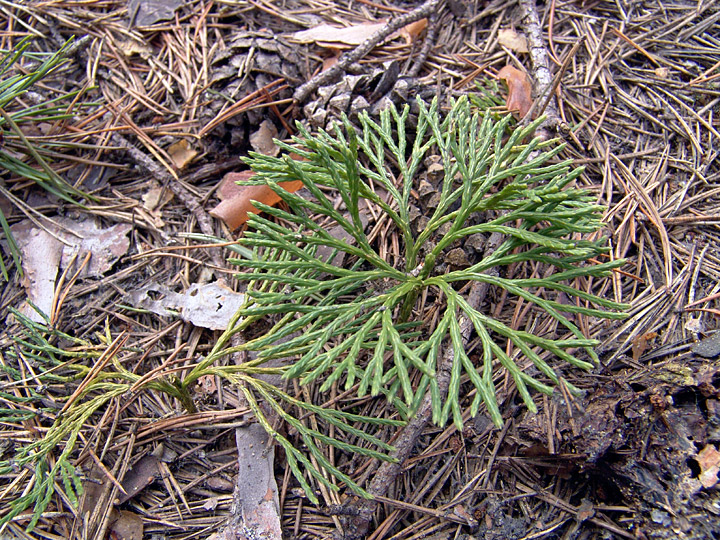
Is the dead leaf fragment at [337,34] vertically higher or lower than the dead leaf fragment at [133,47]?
higher

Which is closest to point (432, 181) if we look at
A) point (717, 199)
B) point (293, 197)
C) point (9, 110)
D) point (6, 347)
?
point (293, 197)

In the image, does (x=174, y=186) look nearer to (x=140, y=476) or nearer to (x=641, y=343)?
(x=140, y=476)

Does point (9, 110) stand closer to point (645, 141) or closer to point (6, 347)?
point (6, 347)

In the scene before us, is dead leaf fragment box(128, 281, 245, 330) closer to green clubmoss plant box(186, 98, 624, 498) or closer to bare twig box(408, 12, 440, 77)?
green clubmoss plant box(186, 98, 624, 498)

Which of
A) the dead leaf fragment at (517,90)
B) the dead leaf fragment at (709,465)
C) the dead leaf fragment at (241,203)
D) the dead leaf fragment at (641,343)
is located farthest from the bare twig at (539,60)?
the dead leaf fragment at (709,465)

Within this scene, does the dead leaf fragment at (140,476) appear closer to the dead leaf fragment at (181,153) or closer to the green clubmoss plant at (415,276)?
the green clubmoss plant at (415,276)
